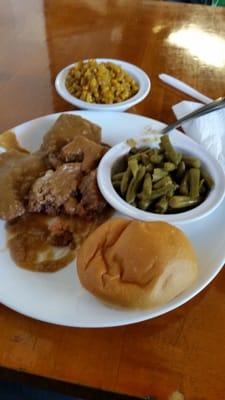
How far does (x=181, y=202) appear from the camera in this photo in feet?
3.19

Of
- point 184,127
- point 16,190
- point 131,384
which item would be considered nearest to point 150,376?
point 131,384

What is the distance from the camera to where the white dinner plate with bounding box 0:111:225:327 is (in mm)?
752

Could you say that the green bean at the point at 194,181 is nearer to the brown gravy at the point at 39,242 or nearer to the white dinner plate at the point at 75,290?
the white dinner plate at the point at 75,290

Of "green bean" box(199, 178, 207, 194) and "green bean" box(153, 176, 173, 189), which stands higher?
"green bean" box(153, 176, 173, 189)

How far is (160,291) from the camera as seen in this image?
2.44ft

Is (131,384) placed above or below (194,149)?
below

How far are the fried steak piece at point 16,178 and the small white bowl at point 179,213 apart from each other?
0.59 feet

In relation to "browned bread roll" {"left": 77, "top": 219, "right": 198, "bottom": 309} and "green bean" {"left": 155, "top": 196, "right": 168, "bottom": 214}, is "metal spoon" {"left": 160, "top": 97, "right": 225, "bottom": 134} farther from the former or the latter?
"browned bread roll" {"left": 77, "top": 219, "right": 198, "bottom": 309}

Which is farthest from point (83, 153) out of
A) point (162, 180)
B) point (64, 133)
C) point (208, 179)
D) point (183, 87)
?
point (183, 87)

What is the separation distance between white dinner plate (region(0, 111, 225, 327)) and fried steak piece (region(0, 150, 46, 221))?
0.05 meters

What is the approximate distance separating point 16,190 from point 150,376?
550 mm

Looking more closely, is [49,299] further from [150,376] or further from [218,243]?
[218,243]

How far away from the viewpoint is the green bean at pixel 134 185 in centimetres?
98

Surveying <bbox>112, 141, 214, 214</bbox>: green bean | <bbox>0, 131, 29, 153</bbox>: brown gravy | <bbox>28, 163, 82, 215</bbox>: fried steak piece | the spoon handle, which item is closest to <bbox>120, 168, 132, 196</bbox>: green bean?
<bbox>112, 141, 214, 214</bbox>: green bean
